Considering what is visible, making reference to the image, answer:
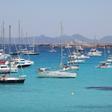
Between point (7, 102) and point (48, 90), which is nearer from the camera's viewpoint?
point (7, 102)

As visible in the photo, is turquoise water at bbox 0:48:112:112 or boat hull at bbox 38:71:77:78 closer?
turquoise water at bbox 0:48:112:112

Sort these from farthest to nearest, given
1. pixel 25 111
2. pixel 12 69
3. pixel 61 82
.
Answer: pixel 12 69, pixel 61 82, pixel 25 111

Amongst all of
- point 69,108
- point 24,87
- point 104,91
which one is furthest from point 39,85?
point 69,108

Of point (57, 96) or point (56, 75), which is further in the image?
point (56, 75)

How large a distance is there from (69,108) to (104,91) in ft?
46.4

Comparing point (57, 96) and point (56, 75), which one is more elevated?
point (56, 75)

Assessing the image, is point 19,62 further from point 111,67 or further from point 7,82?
point 7,82

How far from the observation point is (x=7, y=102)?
2067 inches

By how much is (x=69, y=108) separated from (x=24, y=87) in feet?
62.4

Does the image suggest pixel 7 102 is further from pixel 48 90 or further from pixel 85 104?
pixel 48 90

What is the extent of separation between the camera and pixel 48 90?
209 ft

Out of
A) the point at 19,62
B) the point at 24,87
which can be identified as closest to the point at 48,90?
the point at 24,87

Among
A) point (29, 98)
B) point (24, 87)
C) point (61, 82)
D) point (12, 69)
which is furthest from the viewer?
point (12, 69)

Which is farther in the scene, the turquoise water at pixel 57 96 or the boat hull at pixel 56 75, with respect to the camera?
the boat hull at pixel 56 75
